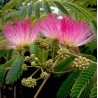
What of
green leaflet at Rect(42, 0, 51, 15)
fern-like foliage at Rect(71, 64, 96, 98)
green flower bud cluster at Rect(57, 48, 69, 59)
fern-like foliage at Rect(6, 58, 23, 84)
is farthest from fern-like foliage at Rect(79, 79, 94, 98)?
green leaflet at Rect(42, 0, 51, 15)

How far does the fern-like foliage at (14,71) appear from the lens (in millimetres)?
1166

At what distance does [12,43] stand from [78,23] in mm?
281

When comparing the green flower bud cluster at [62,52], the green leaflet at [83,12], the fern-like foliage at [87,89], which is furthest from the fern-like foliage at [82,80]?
the green leaflet at [83,12]

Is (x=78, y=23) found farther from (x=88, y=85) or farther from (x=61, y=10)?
(x=61, y=10)

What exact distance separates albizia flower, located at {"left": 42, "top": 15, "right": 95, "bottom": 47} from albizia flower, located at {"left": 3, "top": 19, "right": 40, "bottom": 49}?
Answer: 0.04m

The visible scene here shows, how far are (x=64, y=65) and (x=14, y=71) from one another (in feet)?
0.75

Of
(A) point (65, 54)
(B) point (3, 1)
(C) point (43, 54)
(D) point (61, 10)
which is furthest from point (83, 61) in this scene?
(B) point (3, 1)

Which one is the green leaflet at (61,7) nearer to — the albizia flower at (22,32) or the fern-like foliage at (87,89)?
the albizia flower at (22,32)

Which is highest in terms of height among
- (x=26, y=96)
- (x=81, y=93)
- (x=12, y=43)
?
(x=12, y=43)

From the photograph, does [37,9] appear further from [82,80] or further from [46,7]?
[82,80]

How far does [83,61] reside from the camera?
1.10 metres

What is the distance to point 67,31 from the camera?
111cm

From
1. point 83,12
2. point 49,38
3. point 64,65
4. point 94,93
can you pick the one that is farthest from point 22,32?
point 83,12

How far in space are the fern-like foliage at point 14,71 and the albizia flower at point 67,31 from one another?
158 mm
